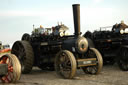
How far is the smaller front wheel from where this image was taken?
23.5 feet

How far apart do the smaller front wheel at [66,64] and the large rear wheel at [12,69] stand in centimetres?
167

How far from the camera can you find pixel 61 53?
7.70 metres

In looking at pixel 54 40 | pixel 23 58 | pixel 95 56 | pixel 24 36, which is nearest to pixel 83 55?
pixel 95 56

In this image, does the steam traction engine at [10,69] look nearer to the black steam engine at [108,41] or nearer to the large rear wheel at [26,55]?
the large rear wheel at [26,55]

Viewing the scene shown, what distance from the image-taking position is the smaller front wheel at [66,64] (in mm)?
7160

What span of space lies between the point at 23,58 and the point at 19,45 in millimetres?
675

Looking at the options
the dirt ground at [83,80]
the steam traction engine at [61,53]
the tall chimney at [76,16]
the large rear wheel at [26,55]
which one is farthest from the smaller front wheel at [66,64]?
the large rear wheel at [26,55]

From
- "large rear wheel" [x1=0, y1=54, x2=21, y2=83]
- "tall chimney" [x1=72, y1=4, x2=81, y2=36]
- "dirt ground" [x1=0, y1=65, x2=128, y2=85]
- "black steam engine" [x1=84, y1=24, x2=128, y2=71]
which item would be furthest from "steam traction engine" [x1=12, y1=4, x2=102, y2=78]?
"black steam engine" [x1=84, y1=24, x2=128, y2=71]

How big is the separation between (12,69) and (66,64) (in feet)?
6.30

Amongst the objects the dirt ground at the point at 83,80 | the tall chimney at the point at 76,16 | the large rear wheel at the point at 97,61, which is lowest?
the dirt ground at the point at 83,80

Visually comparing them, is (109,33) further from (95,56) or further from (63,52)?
(63,52)

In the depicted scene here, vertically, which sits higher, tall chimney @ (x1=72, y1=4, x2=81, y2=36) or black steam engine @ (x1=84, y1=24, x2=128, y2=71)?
tall chimney @ (x1=72, y1=4, x2=81, y2=36)

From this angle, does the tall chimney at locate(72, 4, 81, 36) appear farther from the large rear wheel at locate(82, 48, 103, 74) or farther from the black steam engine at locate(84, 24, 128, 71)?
the black steam engine at locate(84, 24, 128, 71)

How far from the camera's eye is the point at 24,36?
1041 centimetres
